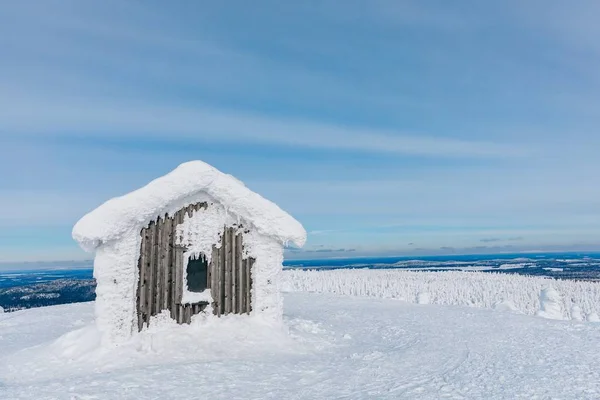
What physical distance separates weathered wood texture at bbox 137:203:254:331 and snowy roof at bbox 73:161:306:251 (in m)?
0.54

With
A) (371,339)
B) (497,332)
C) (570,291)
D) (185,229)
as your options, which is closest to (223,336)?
(185,229)

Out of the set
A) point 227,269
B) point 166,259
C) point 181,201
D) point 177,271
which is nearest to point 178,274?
point 177,271

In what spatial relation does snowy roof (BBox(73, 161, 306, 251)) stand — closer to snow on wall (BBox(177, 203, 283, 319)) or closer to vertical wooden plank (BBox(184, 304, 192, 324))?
snow on wall (BBox(177, 203, 283, 319))

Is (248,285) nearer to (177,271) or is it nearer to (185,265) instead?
(185,265)

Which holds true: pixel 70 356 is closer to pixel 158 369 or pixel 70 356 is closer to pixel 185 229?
pixel 158 369

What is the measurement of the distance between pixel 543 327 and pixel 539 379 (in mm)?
8798

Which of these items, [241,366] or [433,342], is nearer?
[241,366]

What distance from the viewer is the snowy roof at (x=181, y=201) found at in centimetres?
1239

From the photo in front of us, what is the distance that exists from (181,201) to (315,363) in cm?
636

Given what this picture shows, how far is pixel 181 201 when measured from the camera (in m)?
13.7

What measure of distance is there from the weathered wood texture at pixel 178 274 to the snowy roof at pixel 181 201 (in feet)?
1.76

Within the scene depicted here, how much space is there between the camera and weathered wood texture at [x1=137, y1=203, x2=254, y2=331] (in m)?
13.2

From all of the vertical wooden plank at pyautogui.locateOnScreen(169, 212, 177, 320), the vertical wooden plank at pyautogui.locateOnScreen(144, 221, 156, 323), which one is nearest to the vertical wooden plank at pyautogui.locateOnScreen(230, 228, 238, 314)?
the vertical wooden plank at pyautogui.locateOnScreen(169, 212, 177, 320)

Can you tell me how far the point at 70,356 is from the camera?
12.1 meters
